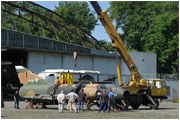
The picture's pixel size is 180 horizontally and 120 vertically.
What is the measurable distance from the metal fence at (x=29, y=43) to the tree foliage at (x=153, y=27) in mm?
20952

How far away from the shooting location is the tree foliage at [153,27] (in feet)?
225

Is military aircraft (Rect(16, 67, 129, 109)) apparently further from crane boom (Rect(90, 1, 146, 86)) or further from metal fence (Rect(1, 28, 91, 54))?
metal fence (Rect(1, 28, 91, 54))

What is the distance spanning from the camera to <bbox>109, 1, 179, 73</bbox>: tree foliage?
68688 mm

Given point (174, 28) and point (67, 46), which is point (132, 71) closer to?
point (67, 46)

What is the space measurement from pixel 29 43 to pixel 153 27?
112ft

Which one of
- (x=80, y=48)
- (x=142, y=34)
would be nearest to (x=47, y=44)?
(x=80, y=48)

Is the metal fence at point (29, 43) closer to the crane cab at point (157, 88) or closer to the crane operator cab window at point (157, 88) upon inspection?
the crane cab at point (157, 88)

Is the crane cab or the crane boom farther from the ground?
the crane boom

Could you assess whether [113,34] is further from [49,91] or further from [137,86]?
[49,91]

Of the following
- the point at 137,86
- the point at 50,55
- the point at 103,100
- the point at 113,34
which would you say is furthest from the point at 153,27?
the point at 103,100

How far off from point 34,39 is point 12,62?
642 centimetres

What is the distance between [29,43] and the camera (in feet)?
154

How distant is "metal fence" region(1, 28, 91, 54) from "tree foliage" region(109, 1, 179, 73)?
20952mm

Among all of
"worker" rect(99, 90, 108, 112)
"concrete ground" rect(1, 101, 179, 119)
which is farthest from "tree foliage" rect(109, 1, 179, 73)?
"concrete ground" rect(1, 101, 179, 119)
